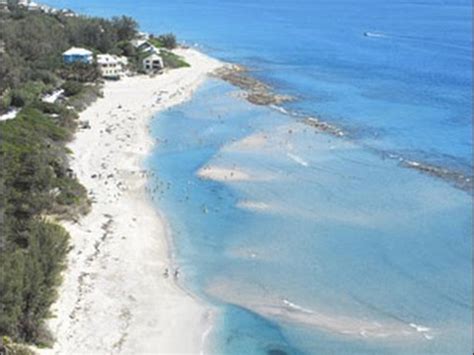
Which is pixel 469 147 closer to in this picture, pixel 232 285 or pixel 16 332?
pixel 232 285

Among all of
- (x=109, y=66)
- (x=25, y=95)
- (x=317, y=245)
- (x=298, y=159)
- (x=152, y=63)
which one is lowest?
(x=298, y=159)

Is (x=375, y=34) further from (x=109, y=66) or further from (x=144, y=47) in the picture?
(x=109, y=66)

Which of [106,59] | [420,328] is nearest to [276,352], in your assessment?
[420,328]

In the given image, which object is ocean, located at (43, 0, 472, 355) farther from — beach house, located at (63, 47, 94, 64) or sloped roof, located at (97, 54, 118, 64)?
beach house, located at (63, 47, 94, 64)

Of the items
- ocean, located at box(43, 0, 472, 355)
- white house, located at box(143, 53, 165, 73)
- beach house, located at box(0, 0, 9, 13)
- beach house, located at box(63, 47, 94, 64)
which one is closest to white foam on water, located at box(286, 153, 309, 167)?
ocean, located at box(43, 0, 472, 355)

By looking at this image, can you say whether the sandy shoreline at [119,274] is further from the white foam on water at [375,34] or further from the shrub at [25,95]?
the white foam on water at [375,34]

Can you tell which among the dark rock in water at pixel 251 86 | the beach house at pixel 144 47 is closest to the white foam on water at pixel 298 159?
the dark rock in water at pixel 251 86
